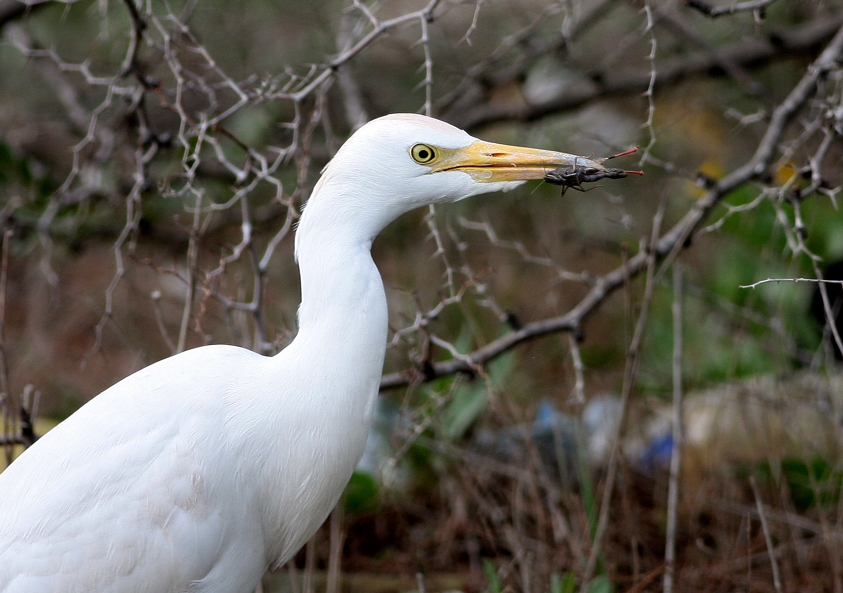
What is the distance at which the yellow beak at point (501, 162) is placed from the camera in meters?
1.75

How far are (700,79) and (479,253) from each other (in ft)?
8.32

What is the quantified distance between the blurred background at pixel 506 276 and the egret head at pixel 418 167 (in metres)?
0.35

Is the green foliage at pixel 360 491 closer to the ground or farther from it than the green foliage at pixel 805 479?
farther from it

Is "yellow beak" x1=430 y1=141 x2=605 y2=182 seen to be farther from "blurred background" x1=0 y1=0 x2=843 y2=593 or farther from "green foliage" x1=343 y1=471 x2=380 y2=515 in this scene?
"green foliage" x1=343 y1=471 x2=380 y2=515

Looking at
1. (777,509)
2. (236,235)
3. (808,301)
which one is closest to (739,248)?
(808,301)

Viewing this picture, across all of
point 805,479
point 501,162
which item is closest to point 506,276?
point 805,479

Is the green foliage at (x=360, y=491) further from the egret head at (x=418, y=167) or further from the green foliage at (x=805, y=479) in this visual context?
the egret head at (x=418, y=167)

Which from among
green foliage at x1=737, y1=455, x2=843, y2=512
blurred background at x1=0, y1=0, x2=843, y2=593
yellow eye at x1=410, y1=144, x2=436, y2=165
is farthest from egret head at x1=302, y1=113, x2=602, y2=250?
green foliage at x1=737, y1=455, x2=843, y2=512

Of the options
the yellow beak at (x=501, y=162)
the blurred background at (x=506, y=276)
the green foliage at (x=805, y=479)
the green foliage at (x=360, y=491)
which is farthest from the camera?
the green foliage at (x=360, y=491)

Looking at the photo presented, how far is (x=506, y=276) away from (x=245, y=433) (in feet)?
13.1

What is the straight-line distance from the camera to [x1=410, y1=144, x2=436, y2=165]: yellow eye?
1.76 m

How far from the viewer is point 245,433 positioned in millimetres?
1855

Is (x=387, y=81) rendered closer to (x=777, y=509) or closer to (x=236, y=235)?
(x=236, y=235)

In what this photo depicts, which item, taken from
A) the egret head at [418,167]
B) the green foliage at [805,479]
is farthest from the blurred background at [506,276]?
the egret head at [418,167]
